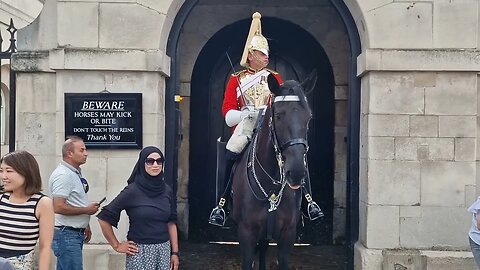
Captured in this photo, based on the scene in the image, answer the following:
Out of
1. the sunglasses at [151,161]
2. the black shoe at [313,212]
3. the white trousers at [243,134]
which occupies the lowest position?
the black shoe at [313,212]

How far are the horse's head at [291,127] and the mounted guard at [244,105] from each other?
3.09 feet

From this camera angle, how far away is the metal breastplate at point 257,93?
719 cm

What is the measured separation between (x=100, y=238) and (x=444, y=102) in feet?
13.7

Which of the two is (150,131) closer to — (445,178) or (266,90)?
(266,90)

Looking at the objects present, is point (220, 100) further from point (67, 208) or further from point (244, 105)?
point (67, 208)

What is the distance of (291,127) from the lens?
18.3 ft

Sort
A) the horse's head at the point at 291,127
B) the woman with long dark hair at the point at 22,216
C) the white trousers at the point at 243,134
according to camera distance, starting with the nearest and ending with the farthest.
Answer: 1. the woman with long dark hair at the point at 22,216
2. the horse's head at the point at 291,127
3. the white trousers at the point at 243,134

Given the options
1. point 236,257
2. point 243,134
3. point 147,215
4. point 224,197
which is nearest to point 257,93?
point 243,134

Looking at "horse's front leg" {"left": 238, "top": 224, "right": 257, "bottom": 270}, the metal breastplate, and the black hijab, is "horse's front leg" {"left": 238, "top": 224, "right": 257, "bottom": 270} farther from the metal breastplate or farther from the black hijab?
the metal breastplate

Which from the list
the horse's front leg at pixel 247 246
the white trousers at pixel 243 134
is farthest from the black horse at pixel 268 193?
the white trousers at pixel 243 134

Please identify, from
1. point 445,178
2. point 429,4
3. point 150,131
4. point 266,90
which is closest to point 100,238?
point 150,131

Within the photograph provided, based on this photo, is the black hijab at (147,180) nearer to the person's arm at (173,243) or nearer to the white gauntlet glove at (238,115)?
the person's arm at (173,243)

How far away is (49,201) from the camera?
464 cm

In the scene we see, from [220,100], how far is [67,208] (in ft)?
17.3
